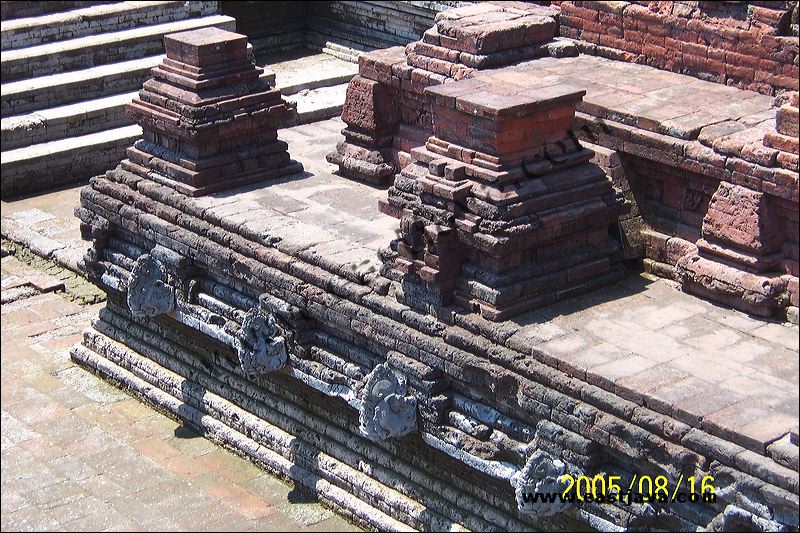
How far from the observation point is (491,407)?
9406 mm

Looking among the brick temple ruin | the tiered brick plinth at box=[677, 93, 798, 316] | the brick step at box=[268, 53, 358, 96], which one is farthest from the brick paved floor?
the brick step at box=[268, 53, 358, 96]

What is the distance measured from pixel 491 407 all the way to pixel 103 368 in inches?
165

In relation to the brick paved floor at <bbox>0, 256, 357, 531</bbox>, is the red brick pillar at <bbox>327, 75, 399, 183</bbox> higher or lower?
higher

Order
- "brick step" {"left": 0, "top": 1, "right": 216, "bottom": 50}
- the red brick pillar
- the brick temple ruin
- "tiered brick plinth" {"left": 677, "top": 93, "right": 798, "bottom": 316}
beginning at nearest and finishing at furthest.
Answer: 1. the brick temple ruin
2. "tiered brick plinth" {"left": 677, "top": 93, "right": 798, "bottom": 316}
3. the red brick pillar
4. "brick step" {"left": 0, "top": 1, "right": 216, "bottom": 50}

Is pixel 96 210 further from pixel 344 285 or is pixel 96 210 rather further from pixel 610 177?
pixel 610 177

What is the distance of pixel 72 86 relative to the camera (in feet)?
55.0

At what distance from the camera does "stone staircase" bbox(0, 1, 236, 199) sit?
52.5 feet

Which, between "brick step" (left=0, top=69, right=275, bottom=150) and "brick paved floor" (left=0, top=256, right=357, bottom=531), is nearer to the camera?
"brick paved floor" (left=0, top=256, right=357, bottom=531)

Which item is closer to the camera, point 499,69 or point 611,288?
point 611,288

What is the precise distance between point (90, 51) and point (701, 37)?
8327 mm

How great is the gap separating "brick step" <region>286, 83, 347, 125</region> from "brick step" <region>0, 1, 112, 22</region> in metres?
2.96

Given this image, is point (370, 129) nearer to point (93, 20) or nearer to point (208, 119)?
point (208, 119)

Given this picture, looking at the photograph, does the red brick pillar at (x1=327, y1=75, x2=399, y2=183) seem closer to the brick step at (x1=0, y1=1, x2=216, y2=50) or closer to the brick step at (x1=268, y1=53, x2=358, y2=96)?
the brick step at (x1=268, y1=53, x2=358, y2=96)

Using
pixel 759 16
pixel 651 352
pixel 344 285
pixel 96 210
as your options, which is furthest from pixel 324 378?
pixel 759 16
